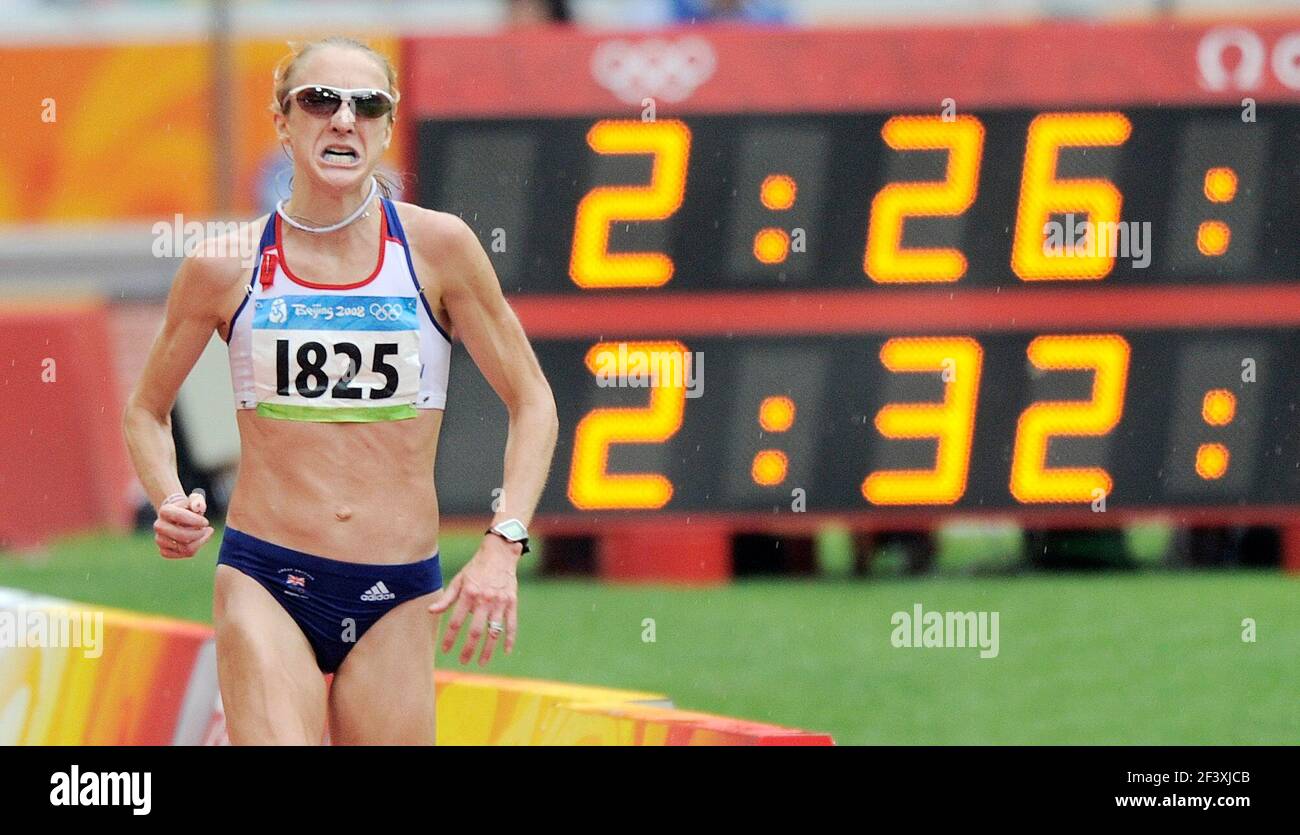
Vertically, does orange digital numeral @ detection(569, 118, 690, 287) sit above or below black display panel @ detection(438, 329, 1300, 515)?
above

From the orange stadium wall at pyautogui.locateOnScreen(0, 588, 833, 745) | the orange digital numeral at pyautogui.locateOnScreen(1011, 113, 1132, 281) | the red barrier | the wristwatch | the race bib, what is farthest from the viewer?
the red barrier

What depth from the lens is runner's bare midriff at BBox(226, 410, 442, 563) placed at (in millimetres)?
5457

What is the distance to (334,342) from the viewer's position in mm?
5445

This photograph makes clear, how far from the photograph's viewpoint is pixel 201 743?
7848mm

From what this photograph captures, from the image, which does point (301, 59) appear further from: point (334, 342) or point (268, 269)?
point (334, 342)

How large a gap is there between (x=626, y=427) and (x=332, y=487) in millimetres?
7123

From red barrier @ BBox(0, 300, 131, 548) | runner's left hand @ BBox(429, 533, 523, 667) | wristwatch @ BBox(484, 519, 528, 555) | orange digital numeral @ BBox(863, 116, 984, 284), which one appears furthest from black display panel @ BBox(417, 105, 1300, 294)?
runner's left hand @ BBox(429, 533, 523, 667)

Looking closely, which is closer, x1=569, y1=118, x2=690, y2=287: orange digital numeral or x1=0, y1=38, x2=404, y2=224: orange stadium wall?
x1=569, y1=118, x2=690, y2=287: orange digital numeral

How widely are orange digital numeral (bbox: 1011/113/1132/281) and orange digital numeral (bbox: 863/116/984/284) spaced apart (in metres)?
0.27

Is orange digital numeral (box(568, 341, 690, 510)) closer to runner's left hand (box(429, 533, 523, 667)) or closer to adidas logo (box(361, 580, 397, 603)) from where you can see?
adidas logo (box(361, 580, 397, 603))

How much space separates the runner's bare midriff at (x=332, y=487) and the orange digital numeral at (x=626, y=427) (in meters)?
7.01
